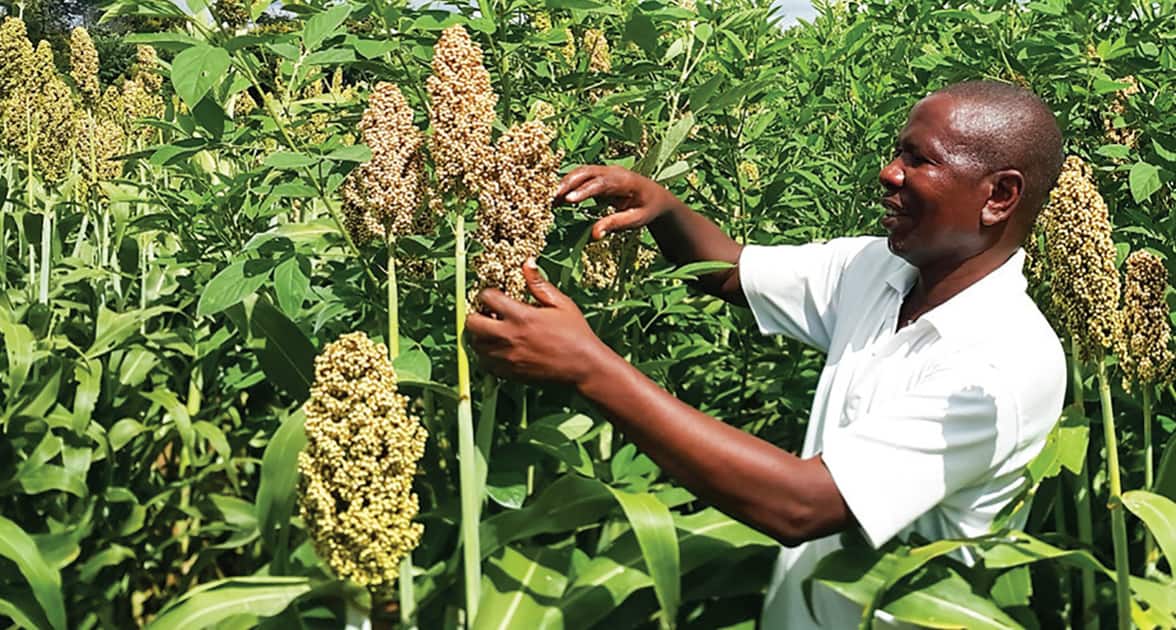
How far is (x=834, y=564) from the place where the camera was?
2225 mm

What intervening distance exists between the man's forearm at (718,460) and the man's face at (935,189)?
597 millimetres

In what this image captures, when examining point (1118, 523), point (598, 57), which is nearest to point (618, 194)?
point (598, 57)

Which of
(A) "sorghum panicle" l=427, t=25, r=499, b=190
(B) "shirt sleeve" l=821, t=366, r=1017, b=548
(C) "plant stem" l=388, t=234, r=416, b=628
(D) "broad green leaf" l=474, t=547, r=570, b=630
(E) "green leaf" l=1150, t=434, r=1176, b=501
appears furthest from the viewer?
(E) "green leaf" l=1150, t=434, r=1176, b=501

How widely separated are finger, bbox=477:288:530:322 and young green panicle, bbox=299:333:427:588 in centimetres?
26

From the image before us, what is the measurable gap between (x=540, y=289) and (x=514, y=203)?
0.54 ft

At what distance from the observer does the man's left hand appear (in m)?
1.88

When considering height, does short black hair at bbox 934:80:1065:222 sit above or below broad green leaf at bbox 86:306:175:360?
above

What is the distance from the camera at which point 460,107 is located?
6.02 feet

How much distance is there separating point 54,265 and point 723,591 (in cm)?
249

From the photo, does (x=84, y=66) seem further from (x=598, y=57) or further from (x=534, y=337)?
(x=534, y=337)

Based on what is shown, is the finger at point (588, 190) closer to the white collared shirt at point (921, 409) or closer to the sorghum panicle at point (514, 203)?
the sorghum panicle at point (514, 203)

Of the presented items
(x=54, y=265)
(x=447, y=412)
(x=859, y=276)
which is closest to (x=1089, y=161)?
(x=859, y=276)

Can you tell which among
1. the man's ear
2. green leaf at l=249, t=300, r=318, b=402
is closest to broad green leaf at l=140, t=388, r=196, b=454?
green leaf at l=249, t=300, r=318, b=402

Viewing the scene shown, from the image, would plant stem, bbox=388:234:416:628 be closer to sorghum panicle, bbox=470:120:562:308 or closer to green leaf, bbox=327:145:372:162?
green leaf, bbox=327:145:372:162
